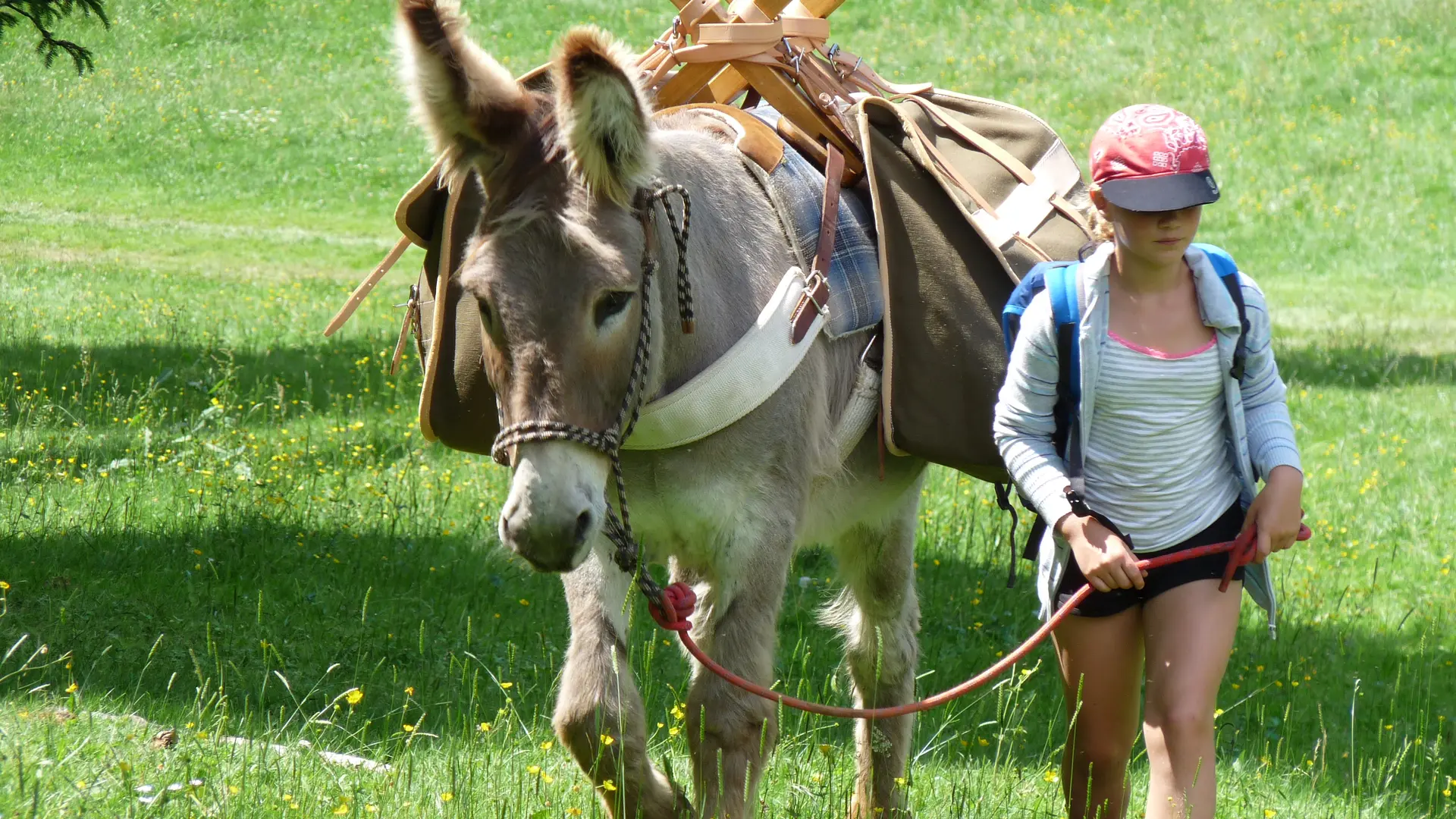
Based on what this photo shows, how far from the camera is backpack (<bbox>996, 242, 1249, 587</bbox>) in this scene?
278 cm

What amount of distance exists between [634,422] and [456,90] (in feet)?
2.43

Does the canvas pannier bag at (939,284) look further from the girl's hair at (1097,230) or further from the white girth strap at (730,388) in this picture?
the white girth strap at (730,388)

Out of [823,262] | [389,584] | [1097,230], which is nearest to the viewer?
[1097,230]

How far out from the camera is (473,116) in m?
2.70

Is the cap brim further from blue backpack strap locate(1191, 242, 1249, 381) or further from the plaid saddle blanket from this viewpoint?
the plaid saddle blanket

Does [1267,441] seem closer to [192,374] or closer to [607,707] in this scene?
[607,707]

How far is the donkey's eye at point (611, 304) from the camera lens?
103 inches

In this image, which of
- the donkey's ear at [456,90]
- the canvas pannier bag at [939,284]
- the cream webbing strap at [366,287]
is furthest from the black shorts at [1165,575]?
the cream webbing strap at [366,287]

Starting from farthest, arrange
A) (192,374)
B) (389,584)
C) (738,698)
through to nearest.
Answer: (192,374), (389,584), (738,698)

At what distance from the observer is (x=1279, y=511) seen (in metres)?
2.71

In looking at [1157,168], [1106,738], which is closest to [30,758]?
[1106,738]

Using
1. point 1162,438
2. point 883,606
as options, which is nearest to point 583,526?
point 1162,438

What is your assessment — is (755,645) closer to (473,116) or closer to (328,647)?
(473,116)

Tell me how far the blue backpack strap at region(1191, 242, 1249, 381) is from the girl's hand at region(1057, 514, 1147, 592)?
0.42 metres
